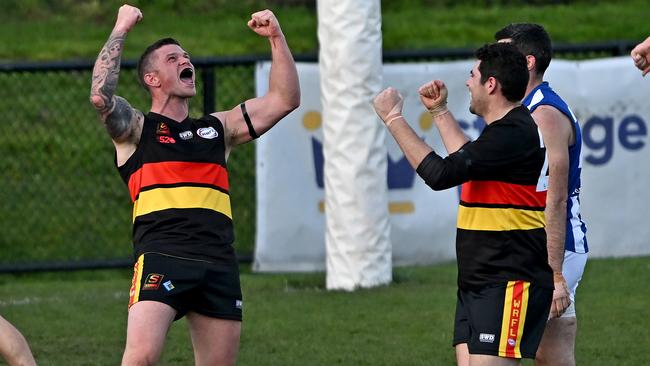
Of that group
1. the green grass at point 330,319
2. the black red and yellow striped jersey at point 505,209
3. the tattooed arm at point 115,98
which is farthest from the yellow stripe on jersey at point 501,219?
the green grass at point 330,319

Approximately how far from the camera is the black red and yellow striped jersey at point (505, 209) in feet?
18.4

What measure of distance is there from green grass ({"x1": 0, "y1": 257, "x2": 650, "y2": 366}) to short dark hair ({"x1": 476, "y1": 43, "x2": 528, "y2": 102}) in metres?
2.89

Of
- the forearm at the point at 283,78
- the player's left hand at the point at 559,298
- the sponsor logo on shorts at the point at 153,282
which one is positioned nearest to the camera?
the player's left hand at the point at 559,298

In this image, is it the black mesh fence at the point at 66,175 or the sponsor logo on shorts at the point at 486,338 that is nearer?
the sponsor logo on shorts at the point at 486,338

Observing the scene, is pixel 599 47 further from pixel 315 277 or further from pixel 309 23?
pixel 309 23

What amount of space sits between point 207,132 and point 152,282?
78 cm

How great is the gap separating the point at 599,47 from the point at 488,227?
24.0 ft

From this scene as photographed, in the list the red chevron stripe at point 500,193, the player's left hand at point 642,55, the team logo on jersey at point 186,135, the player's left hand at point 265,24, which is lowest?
the red chevron stripe at point 500,193

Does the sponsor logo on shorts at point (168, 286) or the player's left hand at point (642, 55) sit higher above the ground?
the player's left hand at point (642, 55)

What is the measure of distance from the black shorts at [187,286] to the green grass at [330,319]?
82.8 inches

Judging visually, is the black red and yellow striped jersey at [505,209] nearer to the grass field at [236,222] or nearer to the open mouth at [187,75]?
the open mouth at [187,75]

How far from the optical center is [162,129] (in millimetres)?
6391

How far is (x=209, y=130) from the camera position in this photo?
21.3ft

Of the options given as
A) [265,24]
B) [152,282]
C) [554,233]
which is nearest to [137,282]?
[152,282]
